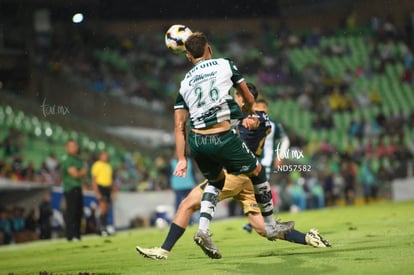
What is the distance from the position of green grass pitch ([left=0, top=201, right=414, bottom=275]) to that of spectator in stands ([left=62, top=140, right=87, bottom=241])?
0.83 m

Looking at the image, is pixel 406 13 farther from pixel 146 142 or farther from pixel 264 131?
pixel 264 131

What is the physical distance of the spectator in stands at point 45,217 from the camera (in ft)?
58.2

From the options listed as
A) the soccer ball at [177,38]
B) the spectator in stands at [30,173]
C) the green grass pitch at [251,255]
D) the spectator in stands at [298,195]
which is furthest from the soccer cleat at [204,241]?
the spectator in stands at [30,173]

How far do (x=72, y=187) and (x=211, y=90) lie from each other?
7815 mm

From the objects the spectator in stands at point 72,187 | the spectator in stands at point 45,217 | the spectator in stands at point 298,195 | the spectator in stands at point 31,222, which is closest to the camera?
the spectator in stands at point 72,187

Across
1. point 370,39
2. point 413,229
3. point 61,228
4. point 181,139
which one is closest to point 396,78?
point 370,39

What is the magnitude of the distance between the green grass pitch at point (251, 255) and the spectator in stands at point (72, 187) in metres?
0.83

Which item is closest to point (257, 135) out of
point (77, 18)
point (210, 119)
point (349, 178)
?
point (210, 119)

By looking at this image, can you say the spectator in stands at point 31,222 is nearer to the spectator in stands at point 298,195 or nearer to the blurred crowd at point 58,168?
the blurred crowd at point 58,168

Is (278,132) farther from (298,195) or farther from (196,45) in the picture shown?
(298,195)

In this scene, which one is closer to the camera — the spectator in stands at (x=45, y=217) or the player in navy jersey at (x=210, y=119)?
the player in navy jersey at (x=210, y=119)

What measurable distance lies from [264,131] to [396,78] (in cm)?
1622

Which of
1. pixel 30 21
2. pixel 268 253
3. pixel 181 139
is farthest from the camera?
pixel 30 21

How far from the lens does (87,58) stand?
67.5 ft
